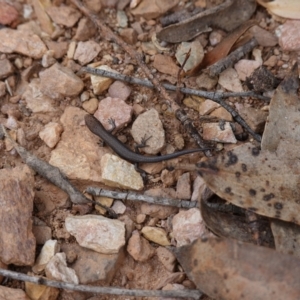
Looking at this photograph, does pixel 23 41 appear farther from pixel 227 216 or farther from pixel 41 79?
pixel 227 216

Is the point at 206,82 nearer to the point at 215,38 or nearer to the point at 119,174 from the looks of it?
the point at 215,38

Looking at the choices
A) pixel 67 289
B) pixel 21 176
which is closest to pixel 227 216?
pixel 67 289

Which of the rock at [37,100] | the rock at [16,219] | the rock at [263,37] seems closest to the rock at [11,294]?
the rock at [16,219]

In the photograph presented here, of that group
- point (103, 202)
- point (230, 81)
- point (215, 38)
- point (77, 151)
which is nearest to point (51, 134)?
point (77, 151)

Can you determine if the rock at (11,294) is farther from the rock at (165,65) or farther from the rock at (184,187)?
the rock at (165,65)

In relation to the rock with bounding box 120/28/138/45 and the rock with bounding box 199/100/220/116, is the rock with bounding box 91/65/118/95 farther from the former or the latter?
the rock with bounding box 199/100/220/116

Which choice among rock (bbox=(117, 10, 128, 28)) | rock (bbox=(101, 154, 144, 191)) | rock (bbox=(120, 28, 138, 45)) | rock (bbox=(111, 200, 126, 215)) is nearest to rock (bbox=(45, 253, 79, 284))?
rock (bbox=(111, 200, 126, 215))

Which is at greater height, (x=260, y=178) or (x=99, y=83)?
(x=99, y=83)
